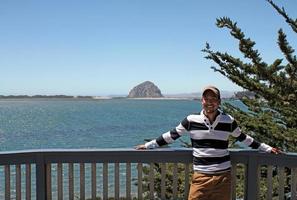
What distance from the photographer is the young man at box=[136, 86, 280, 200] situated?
4.03 metres

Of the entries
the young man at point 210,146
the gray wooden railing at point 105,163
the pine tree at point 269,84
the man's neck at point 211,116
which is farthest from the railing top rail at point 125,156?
the pine tree at point 269,84

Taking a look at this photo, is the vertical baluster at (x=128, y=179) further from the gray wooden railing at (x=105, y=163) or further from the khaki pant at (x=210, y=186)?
the khaki pant at (x=210, y=186)

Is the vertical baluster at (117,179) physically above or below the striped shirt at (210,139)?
below

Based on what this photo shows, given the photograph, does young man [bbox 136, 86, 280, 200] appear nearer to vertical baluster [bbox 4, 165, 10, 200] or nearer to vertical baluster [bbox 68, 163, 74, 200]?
vertical baluster [bbox 68, 163, 74, 200]

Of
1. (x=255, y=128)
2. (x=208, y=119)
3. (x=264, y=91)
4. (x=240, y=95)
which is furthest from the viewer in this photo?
(x=240, y=95)

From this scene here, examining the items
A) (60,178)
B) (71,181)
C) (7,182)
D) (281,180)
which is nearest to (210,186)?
(281,180)

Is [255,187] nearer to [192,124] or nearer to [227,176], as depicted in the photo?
[227,176]

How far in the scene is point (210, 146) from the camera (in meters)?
4.04

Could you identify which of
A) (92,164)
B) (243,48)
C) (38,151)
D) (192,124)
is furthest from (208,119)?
(243,48)

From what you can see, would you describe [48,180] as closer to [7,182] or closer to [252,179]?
[7,182]

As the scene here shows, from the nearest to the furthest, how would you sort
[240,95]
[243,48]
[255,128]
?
1. [243,48]
2. [255,128]
3. [240,95]

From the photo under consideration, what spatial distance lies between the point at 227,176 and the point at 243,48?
4432 mm

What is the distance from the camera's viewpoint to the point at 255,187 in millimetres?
4520

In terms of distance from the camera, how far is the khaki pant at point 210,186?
4.07m
